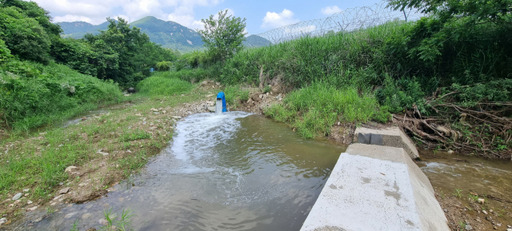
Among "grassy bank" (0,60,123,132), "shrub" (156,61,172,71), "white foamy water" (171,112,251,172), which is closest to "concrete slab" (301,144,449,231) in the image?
"white foamy water" (171,112,251,172)

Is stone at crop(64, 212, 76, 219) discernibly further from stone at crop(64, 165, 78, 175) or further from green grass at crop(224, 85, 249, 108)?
green grass at crop(224, 85, 249, 108)

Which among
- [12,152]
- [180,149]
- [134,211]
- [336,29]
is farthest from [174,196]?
[336,29]

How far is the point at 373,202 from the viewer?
1.66 metres

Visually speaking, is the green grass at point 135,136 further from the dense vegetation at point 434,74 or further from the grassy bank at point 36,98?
the dense vegetation at point 434,74

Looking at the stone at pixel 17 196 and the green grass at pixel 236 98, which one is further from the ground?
the green grass at pixel 236 98

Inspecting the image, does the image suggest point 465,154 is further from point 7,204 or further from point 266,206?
point 7,204

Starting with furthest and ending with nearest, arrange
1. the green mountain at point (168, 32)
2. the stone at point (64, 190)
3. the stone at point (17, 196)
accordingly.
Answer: the green mountain at point (168, 32) < the stone at point (64, 190) < the stone at point (17, 196)

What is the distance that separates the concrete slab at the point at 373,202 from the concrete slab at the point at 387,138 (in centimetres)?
141

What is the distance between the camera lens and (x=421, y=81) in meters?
5.14

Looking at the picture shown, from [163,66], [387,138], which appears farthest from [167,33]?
[387,138]

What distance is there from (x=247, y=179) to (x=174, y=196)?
39.8 inches

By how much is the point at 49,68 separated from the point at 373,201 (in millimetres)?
12187

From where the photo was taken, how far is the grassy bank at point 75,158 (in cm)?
259

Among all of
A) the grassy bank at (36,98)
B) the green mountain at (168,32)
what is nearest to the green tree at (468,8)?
the grassy bank at (36,98)
